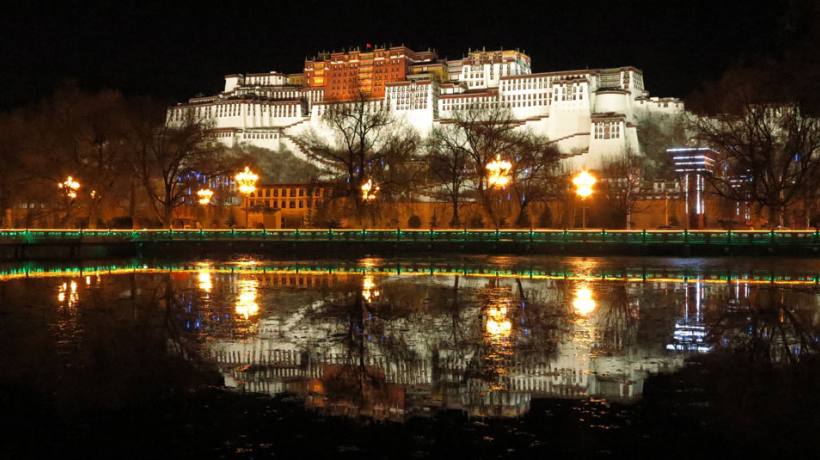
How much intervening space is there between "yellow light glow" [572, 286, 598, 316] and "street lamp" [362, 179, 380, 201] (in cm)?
3333

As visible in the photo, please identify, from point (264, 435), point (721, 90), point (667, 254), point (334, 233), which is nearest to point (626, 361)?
point (264, 435)

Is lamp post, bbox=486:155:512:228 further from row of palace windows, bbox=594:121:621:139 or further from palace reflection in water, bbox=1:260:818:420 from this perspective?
row of palace windows, bbox=594:121:621:139

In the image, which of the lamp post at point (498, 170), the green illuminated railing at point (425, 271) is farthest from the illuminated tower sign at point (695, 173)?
the green illuminated railing at point (425, 271)

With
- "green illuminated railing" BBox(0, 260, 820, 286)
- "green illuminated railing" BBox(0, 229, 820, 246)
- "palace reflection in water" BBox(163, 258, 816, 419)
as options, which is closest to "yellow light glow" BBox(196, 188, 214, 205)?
"green illuminated railing" BBox(0, 229, 820, 246)

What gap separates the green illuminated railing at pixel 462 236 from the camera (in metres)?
→ 40.7

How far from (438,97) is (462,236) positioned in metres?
79.3

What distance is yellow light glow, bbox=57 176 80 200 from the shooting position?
53938 millimetres

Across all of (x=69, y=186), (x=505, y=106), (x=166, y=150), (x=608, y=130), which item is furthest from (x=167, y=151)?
(x=608, y=130)

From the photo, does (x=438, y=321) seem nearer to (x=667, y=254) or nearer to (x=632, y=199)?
(x=667, y=254)

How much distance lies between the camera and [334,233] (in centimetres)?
4728

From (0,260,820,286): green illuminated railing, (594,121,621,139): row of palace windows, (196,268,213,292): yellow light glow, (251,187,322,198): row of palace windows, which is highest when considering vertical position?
(594,121,621,139): row of palace windows

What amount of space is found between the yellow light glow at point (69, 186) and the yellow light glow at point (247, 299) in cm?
3424

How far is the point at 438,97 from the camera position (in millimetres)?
122562

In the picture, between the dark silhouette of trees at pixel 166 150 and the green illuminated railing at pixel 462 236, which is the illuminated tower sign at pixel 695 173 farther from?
the dark silhouette of trees at pixel 166 150
